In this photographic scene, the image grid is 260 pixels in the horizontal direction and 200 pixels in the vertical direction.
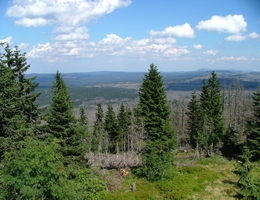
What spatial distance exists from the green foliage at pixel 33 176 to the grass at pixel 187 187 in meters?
7.28

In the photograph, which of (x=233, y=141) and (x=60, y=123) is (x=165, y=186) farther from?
(x=233, y=141)

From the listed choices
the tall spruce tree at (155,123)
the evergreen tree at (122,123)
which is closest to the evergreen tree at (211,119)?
the tall spruce tree at (155,123)

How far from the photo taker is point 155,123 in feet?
83.0

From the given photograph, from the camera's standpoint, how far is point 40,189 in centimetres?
1106

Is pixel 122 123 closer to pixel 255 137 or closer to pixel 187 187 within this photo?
pixel 255 137

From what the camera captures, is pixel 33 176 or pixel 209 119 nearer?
pixel 33 176

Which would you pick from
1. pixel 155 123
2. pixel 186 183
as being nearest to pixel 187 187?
pixel 186 183

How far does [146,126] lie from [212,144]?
17.5m

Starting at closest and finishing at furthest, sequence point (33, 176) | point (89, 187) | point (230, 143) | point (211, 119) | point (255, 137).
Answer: point (33, 176), point (89, 187), point (255, 137), point (230, 143), point (211, 119)

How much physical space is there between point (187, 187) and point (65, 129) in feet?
39.6

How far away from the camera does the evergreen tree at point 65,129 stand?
70.5 feet

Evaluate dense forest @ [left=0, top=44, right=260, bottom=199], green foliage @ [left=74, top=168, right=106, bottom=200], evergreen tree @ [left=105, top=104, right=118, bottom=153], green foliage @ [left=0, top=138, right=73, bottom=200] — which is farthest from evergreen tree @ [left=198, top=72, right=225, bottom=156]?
green foliage @ [left=0, top=138, right=73, bottom=200]

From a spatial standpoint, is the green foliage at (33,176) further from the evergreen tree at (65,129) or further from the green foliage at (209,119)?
the green foliage at (209,119)

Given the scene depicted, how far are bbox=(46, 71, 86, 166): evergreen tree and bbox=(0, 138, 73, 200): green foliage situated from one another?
378 inches
